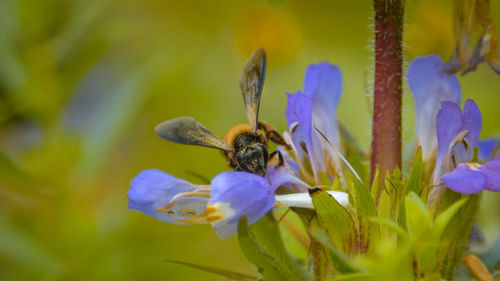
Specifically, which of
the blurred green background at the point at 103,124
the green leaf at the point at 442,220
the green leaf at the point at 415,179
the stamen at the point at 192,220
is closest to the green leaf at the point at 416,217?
the green leaf at the point at 442,220

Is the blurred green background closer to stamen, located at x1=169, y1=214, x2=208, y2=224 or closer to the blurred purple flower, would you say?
the blurred purple flower

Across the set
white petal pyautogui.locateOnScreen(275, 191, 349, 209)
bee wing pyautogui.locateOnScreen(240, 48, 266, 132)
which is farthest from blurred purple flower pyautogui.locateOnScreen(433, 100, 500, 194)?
bee wing pyautogui.locateOnScreen(240, 48, 266, 132)

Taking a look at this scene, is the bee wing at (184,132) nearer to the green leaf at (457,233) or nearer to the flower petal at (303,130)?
the flower petal at (303,130)

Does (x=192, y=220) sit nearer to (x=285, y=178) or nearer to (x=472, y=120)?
(x=285, y=178)

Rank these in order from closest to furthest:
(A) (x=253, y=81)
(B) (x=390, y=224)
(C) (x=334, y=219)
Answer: (B) (x=390, y=224) < (C) (x=334, y=219) < (A) (x=253, y=81)

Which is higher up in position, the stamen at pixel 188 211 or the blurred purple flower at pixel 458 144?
the blurred purple flower at pixel 458 144

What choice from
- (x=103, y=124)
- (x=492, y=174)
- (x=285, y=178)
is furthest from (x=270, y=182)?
(x=103, y=124)
